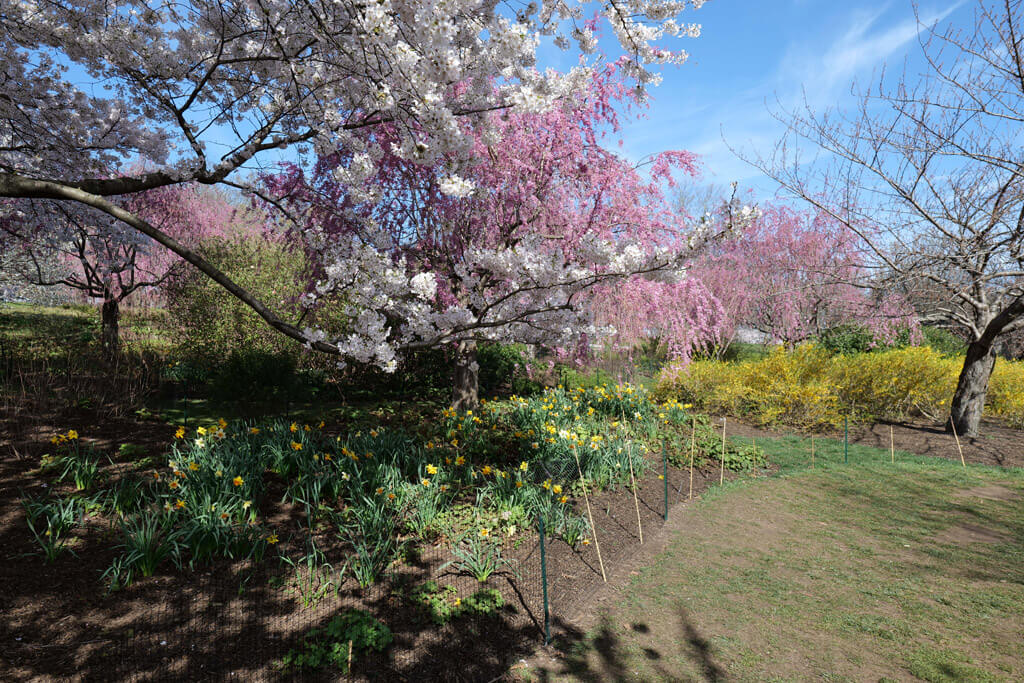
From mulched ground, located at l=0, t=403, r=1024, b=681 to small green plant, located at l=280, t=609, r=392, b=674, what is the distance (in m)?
0.07

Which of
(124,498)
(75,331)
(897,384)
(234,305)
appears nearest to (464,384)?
(124,498)

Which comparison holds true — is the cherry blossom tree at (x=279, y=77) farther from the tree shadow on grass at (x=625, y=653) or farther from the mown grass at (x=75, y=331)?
the mown grass at (x=75, y=331)

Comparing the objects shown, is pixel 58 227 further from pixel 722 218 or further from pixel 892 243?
pixel 892 243

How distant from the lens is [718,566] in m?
4.37

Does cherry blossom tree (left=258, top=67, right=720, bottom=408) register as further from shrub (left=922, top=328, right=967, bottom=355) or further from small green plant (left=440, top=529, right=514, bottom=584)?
shrub (left=922, top=328, right=967, bottom=355)

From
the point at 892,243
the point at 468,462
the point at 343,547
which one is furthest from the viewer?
the point at 892,243

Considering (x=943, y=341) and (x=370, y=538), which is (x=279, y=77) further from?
(x=943, y=341)

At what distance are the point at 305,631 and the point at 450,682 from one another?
945 mm

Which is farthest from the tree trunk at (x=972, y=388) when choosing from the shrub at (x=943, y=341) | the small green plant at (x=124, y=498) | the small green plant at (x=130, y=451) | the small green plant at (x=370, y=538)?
the small green plant at (x=130, y=451)

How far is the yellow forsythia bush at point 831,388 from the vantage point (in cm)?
962

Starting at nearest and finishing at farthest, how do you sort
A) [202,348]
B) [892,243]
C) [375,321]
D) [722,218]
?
[722,218]
[375,321]
[892,243]
[202,348]

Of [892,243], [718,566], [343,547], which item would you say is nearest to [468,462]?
[343,547]

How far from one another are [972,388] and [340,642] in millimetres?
10333

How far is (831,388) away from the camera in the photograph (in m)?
9.98
